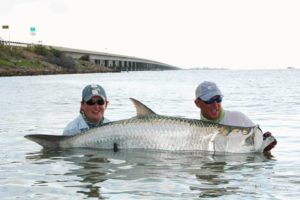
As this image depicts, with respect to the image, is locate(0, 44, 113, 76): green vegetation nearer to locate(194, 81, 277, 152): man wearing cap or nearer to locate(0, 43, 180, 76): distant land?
locate(0, 43, 180, 76): distant land

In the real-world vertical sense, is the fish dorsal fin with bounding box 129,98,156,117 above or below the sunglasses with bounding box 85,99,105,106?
below

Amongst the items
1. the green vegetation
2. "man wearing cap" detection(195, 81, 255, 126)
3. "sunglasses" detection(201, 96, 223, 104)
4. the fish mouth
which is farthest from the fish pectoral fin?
the green vegetation

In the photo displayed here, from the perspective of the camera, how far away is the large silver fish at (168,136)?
35.3 feet

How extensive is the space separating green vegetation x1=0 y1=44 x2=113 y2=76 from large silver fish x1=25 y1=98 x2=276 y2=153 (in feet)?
293

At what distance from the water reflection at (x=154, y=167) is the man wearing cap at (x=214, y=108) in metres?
0.62

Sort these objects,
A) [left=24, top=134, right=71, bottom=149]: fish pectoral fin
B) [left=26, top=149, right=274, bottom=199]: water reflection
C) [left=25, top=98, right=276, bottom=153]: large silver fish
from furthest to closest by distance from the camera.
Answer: [left=24, top=134, right=71, bottom=149]: fish pectoral fin
[left=25, top=98, right=276, bottom=153]: large silver fish
[left=26, top=149, right=274, bottom=199]: water reflection

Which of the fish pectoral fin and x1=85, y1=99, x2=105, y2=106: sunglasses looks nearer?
x1=85, y1=99, x2=105, y2=106: sunglasses

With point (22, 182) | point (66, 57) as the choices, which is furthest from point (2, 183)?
point (66, 57)

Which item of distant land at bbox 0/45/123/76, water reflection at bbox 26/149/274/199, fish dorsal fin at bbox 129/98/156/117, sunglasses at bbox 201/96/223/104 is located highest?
distant land at bbox 0/45/123/76

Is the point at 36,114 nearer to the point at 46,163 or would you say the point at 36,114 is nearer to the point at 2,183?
the point at 46,163

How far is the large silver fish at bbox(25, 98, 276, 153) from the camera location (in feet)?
35.3

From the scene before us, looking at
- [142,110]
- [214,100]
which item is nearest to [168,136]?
[142,110]

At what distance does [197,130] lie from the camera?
10836mm

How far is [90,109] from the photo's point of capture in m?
11.2
